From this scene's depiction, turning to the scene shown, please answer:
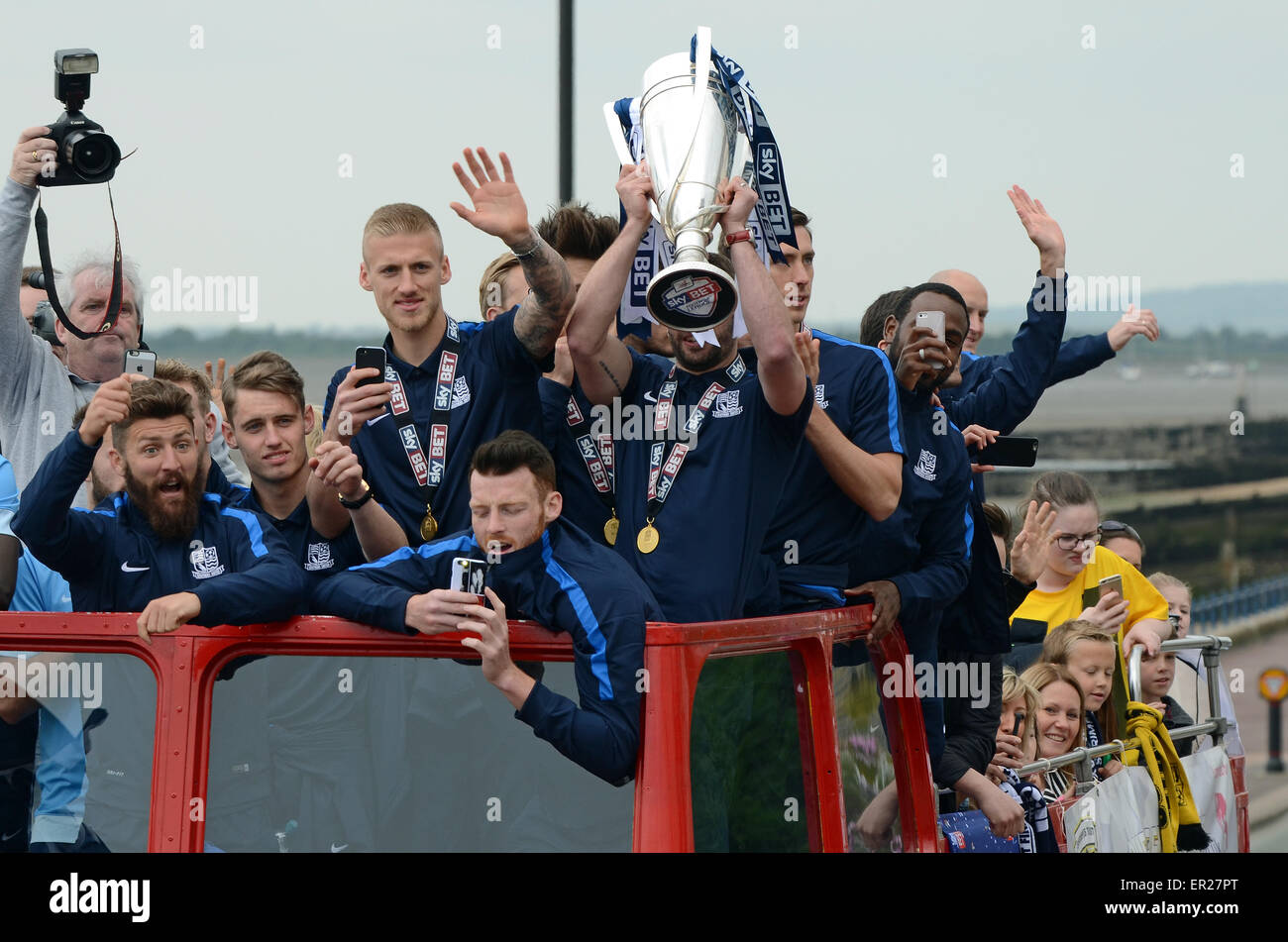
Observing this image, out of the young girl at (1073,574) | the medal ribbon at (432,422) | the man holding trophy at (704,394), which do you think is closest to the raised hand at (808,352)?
the man holding trophy at (704,394)

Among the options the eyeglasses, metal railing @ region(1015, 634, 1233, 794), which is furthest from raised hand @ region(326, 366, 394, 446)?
the eyeglasses

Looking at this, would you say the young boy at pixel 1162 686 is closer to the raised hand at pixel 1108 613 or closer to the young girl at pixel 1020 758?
the raised hand at pixel 1108 613

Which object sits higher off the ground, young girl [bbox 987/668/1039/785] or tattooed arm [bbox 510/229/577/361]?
tattooed arm [bbox 510/229/577/361]

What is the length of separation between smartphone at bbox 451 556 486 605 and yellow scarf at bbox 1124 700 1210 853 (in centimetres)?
371

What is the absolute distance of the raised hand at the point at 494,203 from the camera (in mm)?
4461

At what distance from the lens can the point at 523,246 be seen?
4469mm

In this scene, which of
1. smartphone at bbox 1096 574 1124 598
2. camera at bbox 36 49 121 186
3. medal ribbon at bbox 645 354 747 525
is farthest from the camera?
smartphone at bbox 1096 574 1124 598

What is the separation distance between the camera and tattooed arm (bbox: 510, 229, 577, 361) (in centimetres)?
450

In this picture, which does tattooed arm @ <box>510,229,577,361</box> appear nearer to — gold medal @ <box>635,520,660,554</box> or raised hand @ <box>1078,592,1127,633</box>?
gold medal @ <box>635,520,660,554</box>

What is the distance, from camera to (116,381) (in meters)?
3.95

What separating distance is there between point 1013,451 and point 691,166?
2.50m
